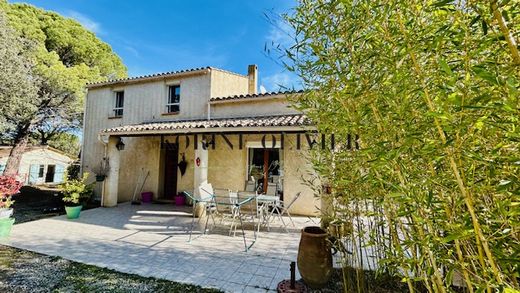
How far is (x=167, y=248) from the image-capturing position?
5398 millimetres

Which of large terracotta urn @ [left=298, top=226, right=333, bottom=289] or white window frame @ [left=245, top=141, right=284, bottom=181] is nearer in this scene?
large terracotta urn @ [left=298, top=226, right=333, bottom=289]

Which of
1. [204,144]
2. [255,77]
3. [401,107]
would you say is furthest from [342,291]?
[255,77]

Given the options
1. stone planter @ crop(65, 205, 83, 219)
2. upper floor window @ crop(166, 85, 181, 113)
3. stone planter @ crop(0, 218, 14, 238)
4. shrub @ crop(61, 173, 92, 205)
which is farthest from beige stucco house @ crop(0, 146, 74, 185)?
stone planter @ crop(0, 218, 14, 238)

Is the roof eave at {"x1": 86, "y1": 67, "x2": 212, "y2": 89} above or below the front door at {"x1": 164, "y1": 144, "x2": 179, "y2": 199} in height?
above

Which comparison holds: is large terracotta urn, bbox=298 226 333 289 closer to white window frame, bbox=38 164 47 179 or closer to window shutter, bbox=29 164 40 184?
window shutter, bbox=29 164 40 184

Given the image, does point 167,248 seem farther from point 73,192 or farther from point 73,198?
point 73,192

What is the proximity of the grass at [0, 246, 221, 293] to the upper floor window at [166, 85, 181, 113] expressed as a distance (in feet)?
26.2

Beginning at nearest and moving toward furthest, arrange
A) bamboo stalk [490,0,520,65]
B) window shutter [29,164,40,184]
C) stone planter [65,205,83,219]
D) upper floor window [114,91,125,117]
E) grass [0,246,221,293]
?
bamboo stalk [490,0,520,65] → grass [0,246,221,293] → stone planter [65,205,83,219] → upper floor window [114,91,125,117] → window shutter [29,164,40,184]

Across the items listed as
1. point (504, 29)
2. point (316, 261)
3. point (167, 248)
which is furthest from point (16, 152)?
point (504, 29)

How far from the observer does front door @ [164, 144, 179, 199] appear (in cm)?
1155

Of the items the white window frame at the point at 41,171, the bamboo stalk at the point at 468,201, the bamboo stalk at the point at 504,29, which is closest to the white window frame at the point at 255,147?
the bamboo stalk at the point at 468,201

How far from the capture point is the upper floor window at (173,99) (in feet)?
38.0

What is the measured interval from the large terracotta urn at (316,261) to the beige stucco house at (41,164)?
2059 centimetres

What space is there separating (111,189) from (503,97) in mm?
11526
